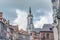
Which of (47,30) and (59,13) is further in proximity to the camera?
(47,30)

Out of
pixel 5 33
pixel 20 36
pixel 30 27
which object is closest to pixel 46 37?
pixel 20 36

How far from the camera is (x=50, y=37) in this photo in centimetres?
9825

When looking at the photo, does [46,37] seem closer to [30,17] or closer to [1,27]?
[1,27]

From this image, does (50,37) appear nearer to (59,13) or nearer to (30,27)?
(59,13)

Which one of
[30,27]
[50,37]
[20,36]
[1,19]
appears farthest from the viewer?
[30,27]

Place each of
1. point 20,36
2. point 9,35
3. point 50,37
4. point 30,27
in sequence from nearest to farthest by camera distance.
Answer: point 9,35, point 50,37, point 20,36, point 30,27

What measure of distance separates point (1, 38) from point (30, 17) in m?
104

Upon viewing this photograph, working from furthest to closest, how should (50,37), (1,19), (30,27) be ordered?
(30,27)
(50,37)
(1,19)

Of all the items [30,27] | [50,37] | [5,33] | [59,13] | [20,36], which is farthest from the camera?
[30,27]

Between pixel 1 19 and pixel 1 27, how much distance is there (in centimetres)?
248

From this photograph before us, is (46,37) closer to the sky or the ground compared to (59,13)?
closer to the ground

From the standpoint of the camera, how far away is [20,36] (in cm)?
11006

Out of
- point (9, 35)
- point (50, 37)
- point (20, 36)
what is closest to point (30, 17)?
→ point (20, 36)

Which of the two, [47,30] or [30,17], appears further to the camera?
[30,17]
